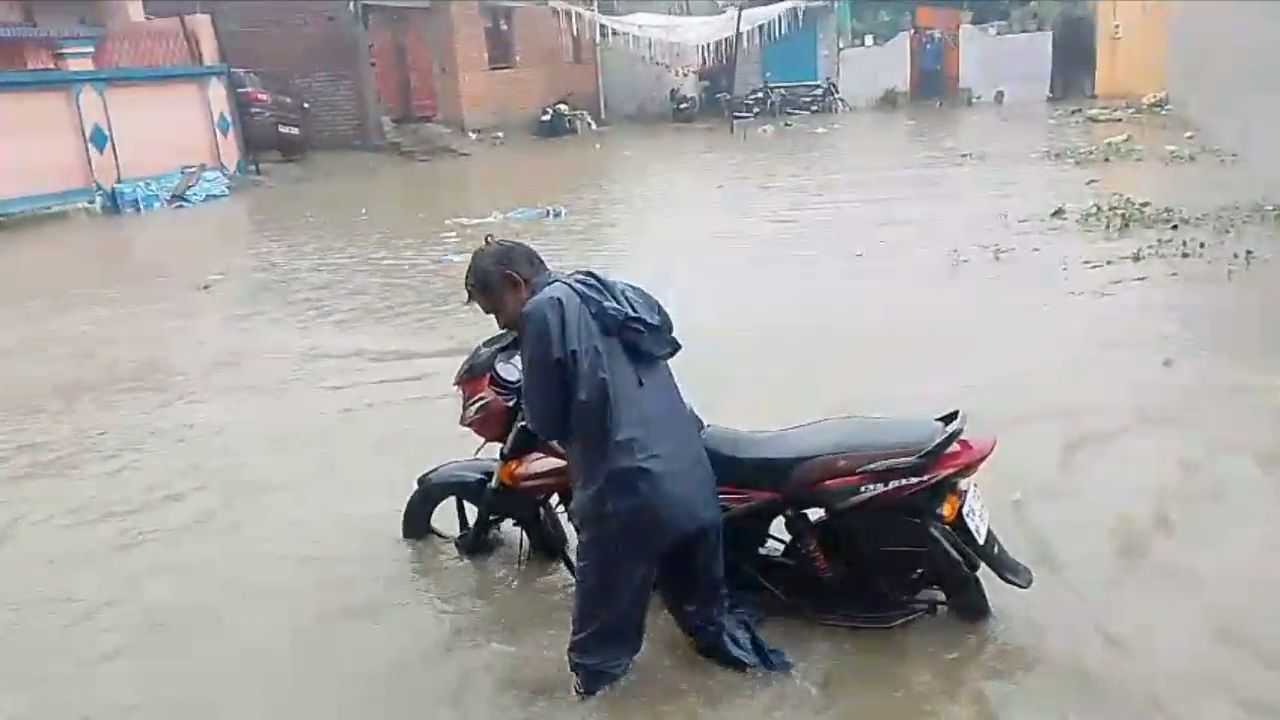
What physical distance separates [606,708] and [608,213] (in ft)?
35.1

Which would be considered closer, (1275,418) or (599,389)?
(599,389)

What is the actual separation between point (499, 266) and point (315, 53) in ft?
80.5

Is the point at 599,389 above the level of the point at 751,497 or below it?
above

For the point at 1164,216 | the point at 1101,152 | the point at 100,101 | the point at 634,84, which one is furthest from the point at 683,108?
the point at 1164,216

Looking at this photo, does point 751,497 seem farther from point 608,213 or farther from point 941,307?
point 608,213

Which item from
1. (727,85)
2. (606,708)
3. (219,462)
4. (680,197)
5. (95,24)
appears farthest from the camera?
(727,85)

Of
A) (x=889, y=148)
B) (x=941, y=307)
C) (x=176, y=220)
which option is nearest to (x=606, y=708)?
(x=941, y=307)

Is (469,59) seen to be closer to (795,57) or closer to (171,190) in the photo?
(795,57)

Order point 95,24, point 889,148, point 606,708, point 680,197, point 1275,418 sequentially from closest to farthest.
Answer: point 606,708 < point 1275,418 < point 680,197 < point 889,148 < point 95,24

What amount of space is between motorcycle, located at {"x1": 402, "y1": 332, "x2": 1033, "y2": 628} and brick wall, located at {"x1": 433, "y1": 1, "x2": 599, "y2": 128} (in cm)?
2574

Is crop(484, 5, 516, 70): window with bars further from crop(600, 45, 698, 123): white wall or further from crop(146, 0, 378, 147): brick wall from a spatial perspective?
crop(146, 0, 378, 147): brick wall

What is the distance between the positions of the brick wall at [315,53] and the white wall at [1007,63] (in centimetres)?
1895

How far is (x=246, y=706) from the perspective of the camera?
375cm

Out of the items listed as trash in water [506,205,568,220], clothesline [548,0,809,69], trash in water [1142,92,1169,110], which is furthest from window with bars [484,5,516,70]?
trash in water [506,205,568,220]
